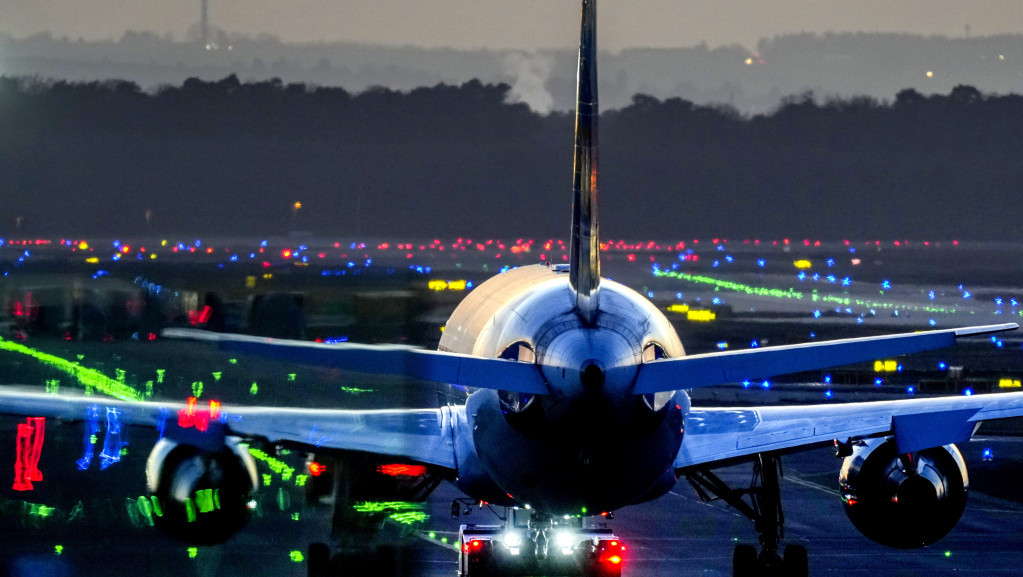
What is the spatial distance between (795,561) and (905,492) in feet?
7.61

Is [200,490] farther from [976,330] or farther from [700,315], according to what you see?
[700,315]

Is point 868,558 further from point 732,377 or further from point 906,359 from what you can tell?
point 906,359

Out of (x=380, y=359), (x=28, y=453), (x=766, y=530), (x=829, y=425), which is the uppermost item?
(x=380, y=359)

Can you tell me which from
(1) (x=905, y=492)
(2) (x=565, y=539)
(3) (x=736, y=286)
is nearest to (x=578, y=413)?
(2) (x=565, y=539)

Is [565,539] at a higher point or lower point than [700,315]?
lower

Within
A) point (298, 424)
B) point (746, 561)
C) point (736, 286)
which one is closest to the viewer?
point (298, 424)

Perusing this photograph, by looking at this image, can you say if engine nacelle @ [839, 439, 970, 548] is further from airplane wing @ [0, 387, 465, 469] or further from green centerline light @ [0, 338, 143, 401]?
green centerline light @ [0, 338, 143, 401]

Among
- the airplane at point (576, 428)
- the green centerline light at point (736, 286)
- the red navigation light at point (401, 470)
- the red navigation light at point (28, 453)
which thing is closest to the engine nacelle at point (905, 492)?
the airplane at point (576, 428)

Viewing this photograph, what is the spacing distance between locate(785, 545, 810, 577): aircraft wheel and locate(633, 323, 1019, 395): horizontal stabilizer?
6680 millimetres

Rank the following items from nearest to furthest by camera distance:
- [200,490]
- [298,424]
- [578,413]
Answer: [578,413]
[200,490]
[298,424]

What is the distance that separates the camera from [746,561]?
2391 cm

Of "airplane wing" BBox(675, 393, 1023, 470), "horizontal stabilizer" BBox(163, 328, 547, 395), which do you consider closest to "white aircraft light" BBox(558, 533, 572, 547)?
"airplane wing" BBox(675, 393, 1023, 470)

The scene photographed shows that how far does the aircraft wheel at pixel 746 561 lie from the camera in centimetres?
2389

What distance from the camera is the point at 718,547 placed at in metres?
27.6
